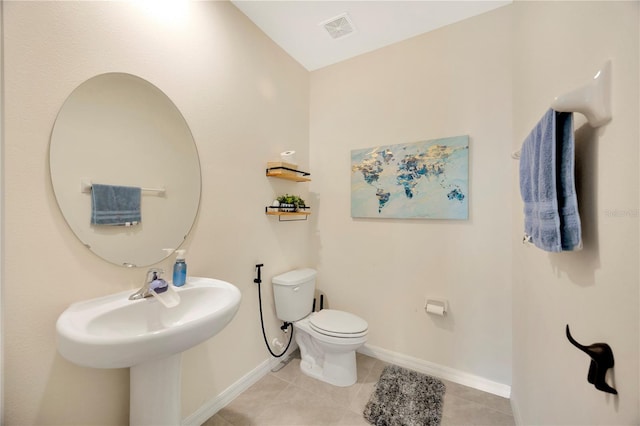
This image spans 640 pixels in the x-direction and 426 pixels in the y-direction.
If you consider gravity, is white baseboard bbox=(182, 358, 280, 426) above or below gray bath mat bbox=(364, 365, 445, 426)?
above

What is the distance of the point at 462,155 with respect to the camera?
1.71 metres

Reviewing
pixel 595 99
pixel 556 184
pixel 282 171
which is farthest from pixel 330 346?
pixel 595 99

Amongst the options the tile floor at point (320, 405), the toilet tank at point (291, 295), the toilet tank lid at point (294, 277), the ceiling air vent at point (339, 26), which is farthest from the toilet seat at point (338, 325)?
the ceiling air vent at point (339, 26)

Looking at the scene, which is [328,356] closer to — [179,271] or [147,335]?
[179,271]

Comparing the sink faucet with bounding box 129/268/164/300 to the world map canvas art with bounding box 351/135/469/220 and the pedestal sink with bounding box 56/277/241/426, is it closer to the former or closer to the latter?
the pedestal sink with bounding box 56/277/241/426

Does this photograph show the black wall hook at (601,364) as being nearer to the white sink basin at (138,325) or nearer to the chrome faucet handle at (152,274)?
the white sink basin at (138,325)

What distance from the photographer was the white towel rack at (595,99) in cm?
56

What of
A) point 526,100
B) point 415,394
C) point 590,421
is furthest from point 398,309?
point 526,100

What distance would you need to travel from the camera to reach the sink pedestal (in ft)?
3.30

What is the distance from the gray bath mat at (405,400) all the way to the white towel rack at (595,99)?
1675 mm

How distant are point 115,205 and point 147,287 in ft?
1.28

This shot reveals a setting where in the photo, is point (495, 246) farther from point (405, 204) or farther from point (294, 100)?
point (294, 100)

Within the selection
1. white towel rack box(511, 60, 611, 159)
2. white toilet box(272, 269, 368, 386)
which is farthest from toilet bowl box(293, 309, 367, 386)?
white towel rack box(511, 60, 611, 159)

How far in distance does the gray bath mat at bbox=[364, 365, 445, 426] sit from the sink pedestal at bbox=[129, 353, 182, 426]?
1107 millimetres
